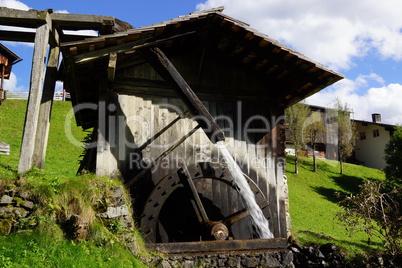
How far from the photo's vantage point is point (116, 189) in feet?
17.7

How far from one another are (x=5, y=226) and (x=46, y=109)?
7.16 feet

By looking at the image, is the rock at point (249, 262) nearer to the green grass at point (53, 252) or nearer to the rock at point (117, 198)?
the green grass at point (53, 252)

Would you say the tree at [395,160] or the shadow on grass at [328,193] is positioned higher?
the tree at [395,160]

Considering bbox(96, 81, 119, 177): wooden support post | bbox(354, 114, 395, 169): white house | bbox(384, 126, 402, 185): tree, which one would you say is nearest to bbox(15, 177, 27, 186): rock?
bbox(96, 81, 119, 177): wooden support post

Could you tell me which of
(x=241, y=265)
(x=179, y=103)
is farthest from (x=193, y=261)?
(x=179, y=103)

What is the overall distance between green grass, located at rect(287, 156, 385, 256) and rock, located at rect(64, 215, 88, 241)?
7.88 metres

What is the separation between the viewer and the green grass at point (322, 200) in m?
13.4

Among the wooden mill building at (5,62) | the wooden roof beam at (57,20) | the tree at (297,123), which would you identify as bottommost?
the wooden roof beam at (57,20)

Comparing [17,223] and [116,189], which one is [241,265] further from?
[17,223]

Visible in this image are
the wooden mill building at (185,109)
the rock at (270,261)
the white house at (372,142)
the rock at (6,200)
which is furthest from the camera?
the white house at (372,142)

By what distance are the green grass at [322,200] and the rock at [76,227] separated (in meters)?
7.88

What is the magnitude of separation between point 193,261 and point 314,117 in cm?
3286

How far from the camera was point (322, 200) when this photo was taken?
23.3 metres

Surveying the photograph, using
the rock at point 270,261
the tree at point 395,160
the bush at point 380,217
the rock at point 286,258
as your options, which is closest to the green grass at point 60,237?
the rock at point 270,261
